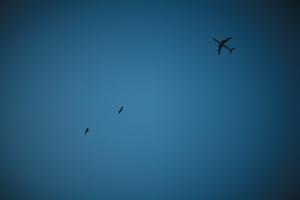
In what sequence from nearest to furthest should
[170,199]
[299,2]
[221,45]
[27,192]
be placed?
[221,45] → [299,2] → [27,192] → [170,199]

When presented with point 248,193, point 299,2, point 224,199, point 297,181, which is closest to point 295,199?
point 297,181

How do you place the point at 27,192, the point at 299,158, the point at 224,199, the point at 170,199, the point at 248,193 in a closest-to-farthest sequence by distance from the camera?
the point at 299,158
the point at 27,192
the point at 248,193
the point at 224,199
the point at 170,199

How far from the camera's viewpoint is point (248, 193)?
34750mm

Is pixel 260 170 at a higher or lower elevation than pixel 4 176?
higher

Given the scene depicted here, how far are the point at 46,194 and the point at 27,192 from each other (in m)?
2.54

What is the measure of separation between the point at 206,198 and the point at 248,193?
9.68 m

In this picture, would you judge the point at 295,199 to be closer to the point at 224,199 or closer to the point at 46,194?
the point at 224,199

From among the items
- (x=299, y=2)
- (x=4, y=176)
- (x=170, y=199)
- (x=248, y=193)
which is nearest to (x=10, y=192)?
(x=4, y=176)

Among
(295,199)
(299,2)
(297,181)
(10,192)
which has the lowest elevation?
(10,192)

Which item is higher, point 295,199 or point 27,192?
point 295,199

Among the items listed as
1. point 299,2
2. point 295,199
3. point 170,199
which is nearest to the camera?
point 299,2

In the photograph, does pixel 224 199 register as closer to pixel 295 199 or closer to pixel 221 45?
pixel 295 199

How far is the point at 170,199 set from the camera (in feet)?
151

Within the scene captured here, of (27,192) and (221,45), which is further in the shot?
(27,192)
